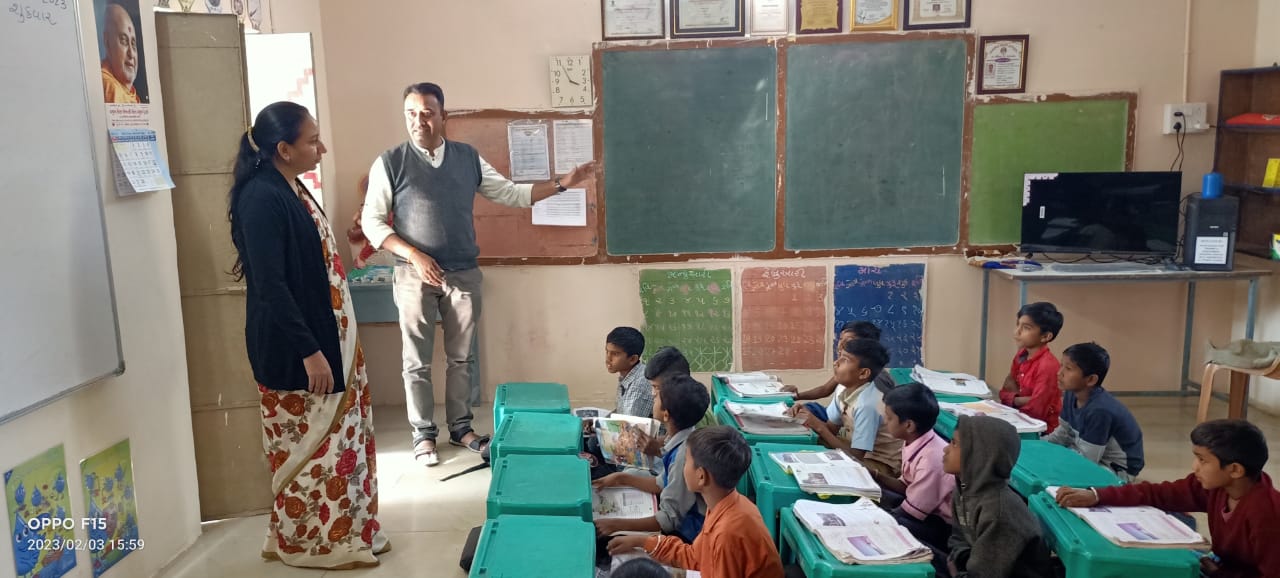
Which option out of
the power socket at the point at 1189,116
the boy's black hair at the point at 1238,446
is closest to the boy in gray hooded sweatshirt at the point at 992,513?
the boy's black hair at the point at 1238,446

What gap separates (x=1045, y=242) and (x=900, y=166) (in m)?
0.86

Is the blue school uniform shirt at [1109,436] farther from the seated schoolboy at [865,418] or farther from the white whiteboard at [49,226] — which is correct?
the white whiteboard at [49,226]

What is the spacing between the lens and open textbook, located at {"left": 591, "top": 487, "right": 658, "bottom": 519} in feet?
9.32

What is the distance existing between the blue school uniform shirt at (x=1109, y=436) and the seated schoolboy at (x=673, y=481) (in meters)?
1.35

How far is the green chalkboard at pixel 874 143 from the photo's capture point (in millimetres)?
4887

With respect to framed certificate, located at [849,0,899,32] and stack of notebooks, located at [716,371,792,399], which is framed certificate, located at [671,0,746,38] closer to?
framed certificate, located at [849,0,899,32]

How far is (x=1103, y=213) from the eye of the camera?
4.77 metres

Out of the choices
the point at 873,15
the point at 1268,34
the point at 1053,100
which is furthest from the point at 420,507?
the point at 1268,34

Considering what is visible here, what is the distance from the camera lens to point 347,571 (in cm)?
310

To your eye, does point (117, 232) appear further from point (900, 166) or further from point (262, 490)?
point (900, 166)

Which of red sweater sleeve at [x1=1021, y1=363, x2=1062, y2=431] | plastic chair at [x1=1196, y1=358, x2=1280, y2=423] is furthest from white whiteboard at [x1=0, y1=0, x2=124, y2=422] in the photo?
plastic chair at [x1=1196, y1=358, x2=1280, y2=423]

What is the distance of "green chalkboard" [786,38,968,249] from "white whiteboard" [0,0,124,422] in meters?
3.36

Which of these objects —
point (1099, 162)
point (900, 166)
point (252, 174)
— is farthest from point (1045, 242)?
point (252, 174)
